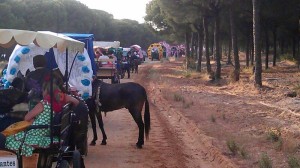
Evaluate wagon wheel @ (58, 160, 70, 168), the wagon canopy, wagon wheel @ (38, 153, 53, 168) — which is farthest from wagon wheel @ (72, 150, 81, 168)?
the wagon canopy

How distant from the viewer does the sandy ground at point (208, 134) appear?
10828 mm

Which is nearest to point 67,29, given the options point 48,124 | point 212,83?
point 212,83

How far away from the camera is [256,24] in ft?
81.0

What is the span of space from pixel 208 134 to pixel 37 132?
787 cm

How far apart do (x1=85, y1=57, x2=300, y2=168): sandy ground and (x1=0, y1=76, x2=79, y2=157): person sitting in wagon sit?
320 centimetres

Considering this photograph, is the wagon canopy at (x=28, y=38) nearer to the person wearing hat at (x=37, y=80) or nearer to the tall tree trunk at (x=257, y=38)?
the person wearing hat at (x=37, y=80)

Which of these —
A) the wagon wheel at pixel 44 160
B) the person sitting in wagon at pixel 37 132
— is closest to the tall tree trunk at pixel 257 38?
the person sitting in wagon at pixel 37 132

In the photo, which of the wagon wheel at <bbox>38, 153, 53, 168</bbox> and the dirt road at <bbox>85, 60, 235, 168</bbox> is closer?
the wagon wheel at <bbox>38, 153, 53, 168</bbox>

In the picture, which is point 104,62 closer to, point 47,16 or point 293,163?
point 293,163

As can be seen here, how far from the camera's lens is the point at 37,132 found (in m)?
6.84

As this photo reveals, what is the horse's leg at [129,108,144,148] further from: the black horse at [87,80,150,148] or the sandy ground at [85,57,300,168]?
the sandy ground at [85,57,300,168]

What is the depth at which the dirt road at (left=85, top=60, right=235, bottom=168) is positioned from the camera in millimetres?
10617

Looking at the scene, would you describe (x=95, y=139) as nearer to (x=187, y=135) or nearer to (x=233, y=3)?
(x=187, y=135)

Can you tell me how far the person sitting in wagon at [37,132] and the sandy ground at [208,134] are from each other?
320 cm
